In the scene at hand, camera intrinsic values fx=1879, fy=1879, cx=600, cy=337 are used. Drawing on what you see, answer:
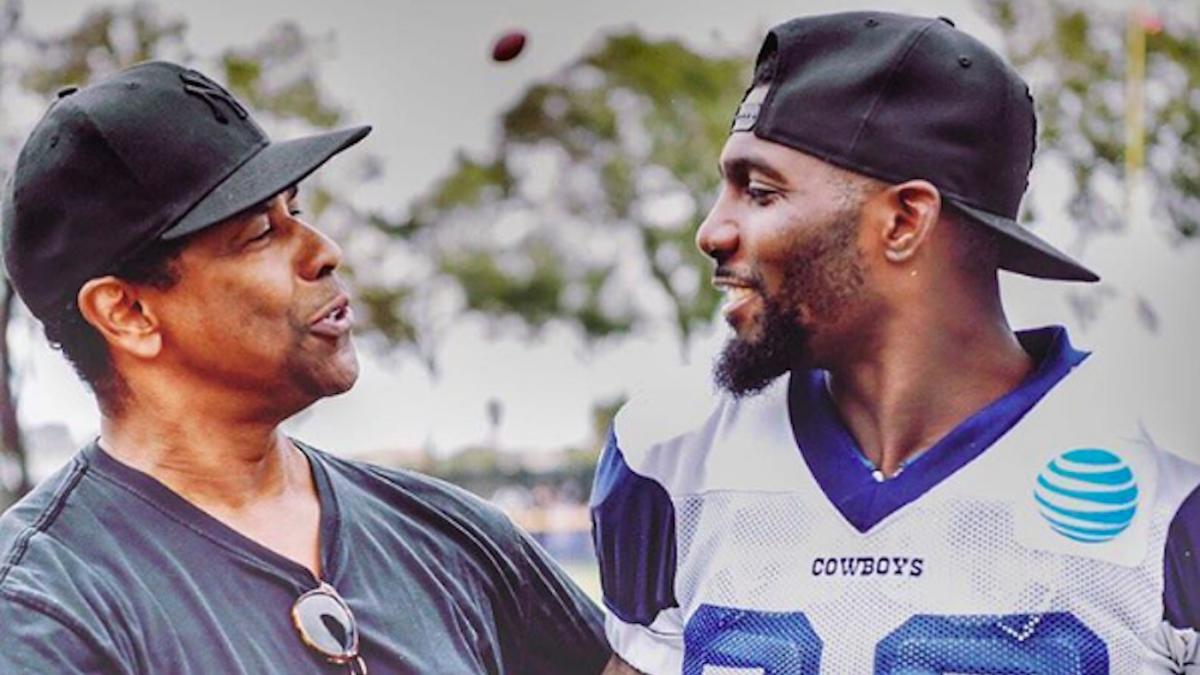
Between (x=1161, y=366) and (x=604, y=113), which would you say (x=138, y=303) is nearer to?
(x=1161, y=366)

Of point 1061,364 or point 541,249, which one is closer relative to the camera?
point 1061,364

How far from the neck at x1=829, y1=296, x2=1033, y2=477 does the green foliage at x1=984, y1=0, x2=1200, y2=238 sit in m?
1.45

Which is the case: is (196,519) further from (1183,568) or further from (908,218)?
(1183,568)

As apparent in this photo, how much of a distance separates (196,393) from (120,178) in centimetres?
22

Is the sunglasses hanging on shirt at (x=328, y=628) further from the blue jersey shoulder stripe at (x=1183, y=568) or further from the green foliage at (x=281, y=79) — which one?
the green foliage at (x=281, y=79)

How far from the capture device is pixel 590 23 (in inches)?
141

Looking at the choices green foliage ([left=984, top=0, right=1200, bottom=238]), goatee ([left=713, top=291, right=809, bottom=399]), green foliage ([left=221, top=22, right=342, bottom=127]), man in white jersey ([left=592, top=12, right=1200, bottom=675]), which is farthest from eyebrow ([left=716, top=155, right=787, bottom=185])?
green foliage ([left=221, top=22, right=342, bottom=127])

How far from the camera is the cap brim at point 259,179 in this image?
1.70 metres

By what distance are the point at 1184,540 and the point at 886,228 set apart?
0.38 metres

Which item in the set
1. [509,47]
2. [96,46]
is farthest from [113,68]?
[509,47]

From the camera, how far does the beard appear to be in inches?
67.1

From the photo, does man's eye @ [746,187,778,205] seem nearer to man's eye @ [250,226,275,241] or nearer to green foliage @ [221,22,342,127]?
man's eye @ [250,226,275,241]

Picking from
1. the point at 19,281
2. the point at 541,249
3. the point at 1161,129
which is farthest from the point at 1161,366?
the point at 541,249

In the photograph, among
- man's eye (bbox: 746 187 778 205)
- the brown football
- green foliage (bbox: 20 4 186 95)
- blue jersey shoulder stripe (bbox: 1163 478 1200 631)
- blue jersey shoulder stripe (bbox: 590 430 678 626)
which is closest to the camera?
blue jersey shoulder stripe (bbox: 1163 478 1200 631)
